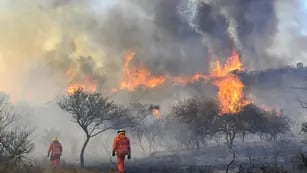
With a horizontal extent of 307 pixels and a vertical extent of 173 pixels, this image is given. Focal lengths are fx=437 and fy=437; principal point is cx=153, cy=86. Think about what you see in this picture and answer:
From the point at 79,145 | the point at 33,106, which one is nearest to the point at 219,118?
the point at 79,145

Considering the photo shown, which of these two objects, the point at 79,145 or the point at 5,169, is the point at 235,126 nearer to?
the point at 5,169

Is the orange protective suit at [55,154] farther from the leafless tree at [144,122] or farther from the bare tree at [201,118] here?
the leafless tree at [144,122]

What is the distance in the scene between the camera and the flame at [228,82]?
75938mm

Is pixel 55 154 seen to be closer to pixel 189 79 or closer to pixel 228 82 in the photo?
pixel 228 82

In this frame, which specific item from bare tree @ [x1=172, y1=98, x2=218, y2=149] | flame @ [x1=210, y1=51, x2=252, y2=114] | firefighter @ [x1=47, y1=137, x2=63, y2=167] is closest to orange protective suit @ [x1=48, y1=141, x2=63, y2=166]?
firefighter @ [x1=47, y1=137, x2=63, y2=167]

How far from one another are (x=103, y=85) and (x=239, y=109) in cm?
3933

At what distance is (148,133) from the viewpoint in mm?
80250

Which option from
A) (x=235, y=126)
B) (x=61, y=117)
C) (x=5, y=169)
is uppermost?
(x=61, y=117)

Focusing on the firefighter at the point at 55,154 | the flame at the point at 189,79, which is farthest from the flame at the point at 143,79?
the firefighter at the point at 55,154

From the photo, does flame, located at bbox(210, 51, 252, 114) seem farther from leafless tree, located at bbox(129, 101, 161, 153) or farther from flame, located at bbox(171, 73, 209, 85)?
leafless tree, located at bbox(129, 101, 161, 153)

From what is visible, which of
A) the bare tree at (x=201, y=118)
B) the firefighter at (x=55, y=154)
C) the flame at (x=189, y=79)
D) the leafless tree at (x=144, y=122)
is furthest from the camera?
the flame at (x=189, y=79)

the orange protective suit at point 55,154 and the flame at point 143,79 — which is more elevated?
the flame at point 143,79

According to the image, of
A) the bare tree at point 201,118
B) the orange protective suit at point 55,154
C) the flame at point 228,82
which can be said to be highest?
the flame at point 228,82

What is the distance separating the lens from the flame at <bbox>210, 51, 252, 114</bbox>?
75.9 metres
